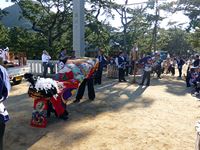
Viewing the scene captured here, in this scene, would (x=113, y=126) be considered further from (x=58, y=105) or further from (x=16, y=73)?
(x=16, y=73)

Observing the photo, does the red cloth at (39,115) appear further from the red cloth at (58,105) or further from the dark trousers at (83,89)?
the dark trousers at (83,89)

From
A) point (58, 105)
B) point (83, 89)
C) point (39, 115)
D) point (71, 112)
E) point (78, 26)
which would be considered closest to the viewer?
point (39, 115)

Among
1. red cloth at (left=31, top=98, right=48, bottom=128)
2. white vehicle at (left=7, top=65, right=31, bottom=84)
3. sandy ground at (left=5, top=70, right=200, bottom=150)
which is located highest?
white vehicle at (left=7, top=65, right=31, bottom=84)

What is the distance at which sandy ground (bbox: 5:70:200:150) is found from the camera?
593 cm

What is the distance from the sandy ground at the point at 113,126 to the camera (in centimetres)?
593

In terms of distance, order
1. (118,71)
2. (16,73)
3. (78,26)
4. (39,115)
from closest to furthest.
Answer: (39,115) < (16,73) < (118,71) < (78,26)

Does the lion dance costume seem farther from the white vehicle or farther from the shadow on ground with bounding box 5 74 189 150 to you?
the white vehicle

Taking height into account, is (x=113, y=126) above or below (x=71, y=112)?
below

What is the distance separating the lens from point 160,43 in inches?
2235

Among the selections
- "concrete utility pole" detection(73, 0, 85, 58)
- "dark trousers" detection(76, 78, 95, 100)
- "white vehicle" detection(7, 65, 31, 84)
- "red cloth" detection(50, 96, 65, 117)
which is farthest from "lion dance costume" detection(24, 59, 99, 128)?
"concrete utility pole" detection(73, 0, 85, 58)

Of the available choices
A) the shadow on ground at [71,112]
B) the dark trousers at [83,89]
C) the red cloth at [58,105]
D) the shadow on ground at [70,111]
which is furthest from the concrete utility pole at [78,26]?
the red cloth at [58,105]

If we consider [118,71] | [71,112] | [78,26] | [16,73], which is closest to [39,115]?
[71,112]

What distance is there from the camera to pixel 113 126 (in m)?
7.02

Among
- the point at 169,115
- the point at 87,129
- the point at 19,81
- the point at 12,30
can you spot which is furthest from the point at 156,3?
the point at 87,129
